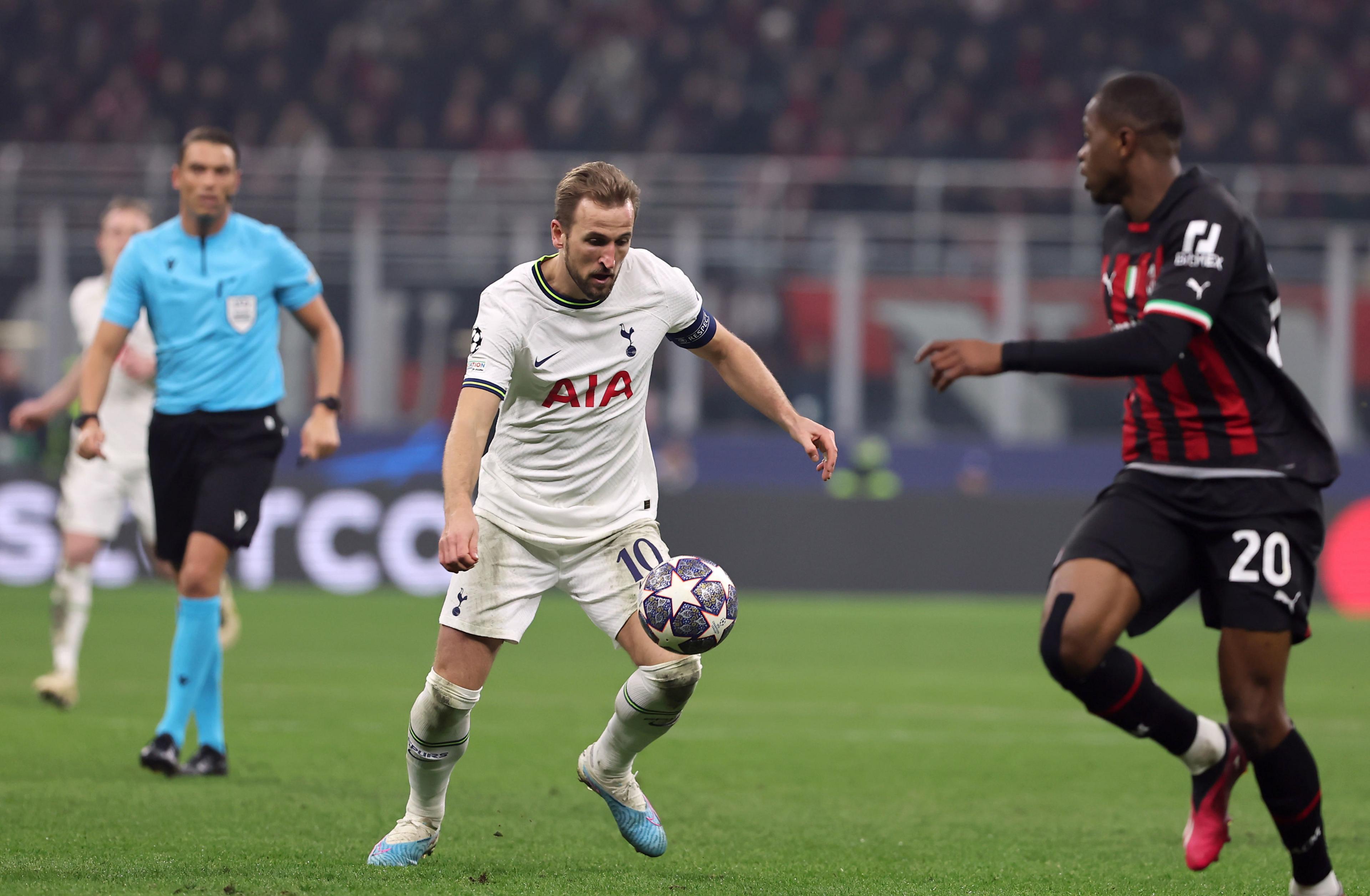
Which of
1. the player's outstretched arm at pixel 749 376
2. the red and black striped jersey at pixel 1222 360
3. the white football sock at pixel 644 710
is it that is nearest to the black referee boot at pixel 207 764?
the white football sock at pixel 644 710

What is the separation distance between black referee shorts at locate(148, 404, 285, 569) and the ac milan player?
330 centimetres

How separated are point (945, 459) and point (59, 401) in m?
10.8

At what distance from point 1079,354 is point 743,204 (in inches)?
549

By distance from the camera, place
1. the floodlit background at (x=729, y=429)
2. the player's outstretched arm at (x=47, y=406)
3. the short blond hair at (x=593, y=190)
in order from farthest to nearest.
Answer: the player's outstretched arm at (x=47, y=406) → the floodlit background at (x=729, y=429) → the short blond hair at (x=593, y=190)

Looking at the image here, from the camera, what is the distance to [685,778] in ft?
22.7

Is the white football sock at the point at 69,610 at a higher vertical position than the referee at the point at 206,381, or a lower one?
lower

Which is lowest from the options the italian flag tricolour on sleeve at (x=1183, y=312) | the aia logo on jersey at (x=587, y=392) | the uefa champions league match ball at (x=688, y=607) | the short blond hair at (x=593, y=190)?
the uefa champions league match ball at (x=688, y=607)

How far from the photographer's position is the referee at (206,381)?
647cm

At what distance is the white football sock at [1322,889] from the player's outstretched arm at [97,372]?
435 cm

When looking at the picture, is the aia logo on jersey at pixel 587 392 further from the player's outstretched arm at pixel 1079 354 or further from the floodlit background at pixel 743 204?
the floodlit background at pixel 743 204

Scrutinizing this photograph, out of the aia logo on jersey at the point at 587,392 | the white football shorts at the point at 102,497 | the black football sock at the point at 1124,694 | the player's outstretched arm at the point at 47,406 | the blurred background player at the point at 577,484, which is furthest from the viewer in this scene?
the white football shorts at the point at 102,497

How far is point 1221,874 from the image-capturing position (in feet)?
16.8

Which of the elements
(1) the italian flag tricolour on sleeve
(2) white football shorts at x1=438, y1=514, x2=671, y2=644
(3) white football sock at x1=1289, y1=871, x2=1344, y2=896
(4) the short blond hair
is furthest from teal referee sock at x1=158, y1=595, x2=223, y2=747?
(3) white football sock at x1=1289, y1=871, x2=1344, y2=896

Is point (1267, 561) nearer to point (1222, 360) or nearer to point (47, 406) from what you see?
point (1222, 360)
